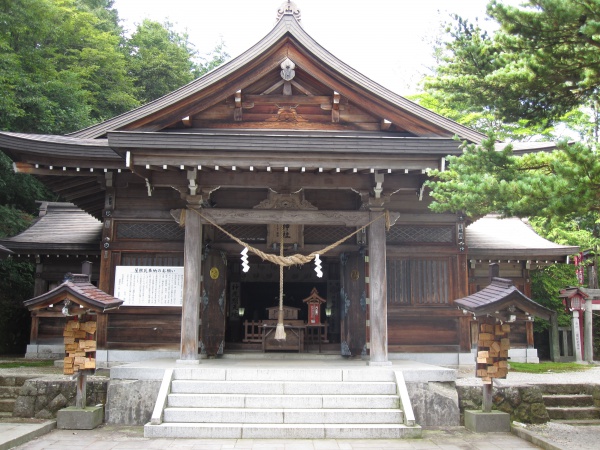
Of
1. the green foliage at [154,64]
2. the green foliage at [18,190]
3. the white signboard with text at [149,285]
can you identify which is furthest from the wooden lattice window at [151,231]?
the green foliage at [154,64]

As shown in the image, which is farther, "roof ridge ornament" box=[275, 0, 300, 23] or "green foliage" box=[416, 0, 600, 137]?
"roof ridge ornament" box=[275, 0, 300, 23]

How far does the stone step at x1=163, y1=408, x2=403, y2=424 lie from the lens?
26.2 ft

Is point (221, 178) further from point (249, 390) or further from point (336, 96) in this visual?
point (249, 390)

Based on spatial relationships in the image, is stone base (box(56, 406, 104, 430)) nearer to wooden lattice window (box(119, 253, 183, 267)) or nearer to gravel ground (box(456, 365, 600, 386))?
wooden lattice window (box(119, 253, 183, 267))

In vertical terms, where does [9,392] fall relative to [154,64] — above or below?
below

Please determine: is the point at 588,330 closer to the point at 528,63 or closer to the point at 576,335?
the point at 576,335

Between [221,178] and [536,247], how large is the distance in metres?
9.13

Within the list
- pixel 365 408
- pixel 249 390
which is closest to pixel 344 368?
pixel 365 408

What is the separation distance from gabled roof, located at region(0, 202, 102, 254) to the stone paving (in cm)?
712

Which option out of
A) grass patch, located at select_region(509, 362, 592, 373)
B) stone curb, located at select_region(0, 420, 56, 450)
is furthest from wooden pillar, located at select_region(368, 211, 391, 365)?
stone curb, located at select_region(0, 420, 56, 450)

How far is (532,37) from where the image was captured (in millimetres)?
6133

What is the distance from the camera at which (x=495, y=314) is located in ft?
26.1

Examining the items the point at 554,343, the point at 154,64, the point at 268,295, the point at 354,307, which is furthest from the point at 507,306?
the point at 154,64

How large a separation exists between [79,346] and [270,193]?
456 centimetres
